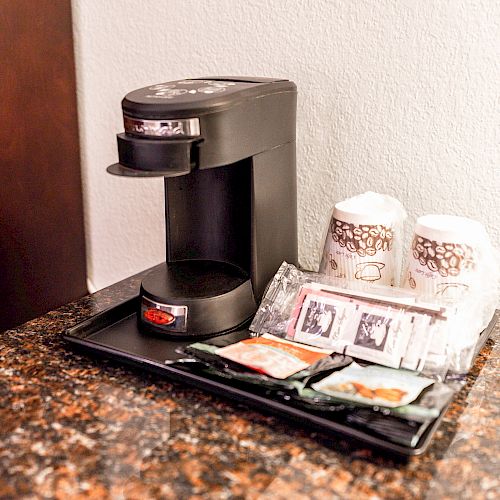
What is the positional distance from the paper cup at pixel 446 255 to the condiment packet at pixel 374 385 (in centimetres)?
14

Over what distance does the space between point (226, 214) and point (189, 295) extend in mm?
136

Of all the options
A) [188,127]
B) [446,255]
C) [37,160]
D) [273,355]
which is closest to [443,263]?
[446,255]

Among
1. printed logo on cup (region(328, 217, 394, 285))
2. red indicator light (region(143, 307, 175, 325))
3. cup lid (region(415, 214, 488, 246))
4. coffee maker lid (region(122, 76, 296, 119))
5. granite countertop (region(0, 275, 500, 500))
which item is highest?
coffee maker lid (region(122, 76, 296, 119))

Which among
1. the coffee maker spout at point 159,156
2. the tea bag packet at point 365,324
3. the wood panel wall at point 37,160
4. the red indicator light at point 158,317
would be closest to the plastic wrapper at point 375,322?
the tea bag packet at point 365,324

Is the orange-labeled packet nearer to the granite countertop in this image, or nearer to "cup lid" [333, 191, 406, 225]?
the granite countertop

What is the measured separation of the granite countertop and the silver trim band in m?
0.28

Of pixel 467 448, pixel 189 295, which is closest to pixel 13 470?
pixel 189 295

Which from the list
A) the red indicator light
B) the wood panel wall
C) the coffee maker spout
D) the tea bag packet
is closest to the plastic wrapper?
the tea bag packet

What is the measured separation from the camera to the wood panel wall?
3.70 feet

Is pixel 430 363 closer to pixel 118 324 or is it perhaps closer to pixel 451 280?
pixel 451 280

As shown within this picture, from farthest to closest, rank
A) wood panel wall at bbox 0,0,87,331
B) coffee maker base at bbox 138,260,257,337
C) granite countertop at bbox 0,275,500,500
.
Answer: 1. wood panel wall at bbox 0,0,87,331
2. coffee maker base at bbox 138,260,257,337
3. granite countertop at bbox 0,275,500,500

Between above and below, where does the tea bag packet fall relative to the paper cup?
below

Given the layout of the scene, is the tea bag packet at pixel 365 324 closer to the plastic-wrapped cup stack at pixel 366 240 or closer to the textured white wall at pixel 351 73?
the plastic-wrapped cup stack at pixel 366 240

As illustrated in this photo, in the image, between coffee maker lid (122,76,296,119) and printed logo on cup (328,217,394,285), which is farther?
printed logo on cup (328,217,394,285)
